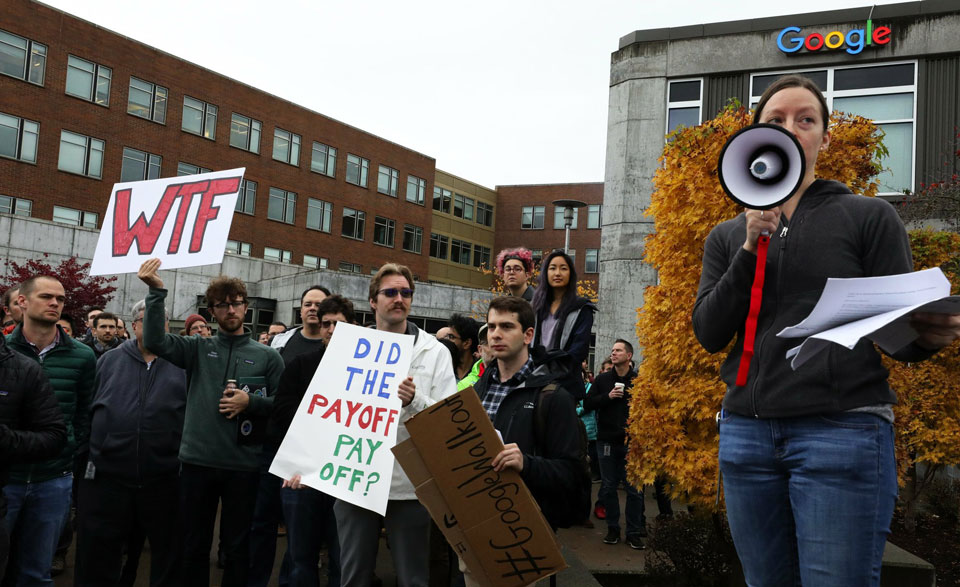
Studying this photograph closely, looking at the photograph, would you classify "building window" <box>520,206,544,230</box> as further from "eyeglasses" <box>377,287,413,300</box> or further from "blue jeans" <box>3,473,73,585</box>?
"blue jeans" <box>3,473,73,585</box>

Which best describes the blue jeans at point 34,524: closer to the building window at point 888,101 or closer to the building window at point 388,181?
the building window at point 888,101

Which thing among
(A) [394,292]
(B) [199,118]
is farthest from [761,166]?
(B) [199,118]

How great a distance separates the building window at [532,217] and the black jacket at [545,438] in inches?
2112

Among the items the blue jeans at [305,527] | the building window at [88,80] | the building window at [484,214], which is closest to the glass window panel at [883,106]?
the blue jeans at [305,527]

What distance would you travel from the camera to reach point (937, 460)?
9.09 meters

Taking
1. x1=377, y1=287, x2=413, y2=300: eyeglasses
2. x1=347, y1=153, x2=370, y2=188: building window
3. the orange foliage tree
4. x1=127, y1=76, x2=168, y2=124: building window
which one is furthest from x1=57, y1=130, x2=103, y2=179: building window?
x1=377, y1=287, x2=413, y2=300: eyeglasses

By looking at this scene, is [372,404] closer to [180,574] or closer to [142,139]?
[180,574]

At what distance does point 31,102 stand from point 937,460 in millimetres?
33200

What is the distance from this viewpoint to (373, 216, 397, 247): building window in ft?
153

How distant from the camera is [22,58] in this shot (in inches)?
1194

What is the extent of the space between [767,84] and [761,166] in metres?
15.8

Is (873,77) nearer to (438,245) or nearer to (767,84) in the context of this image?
(767,84)

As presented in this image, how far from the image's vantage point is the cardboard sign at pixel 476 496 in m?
3.41

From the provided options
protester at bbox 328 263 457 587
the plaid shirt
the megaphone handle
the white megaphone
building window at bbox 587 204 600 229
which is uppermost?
building window at bbox 587 204 600 229
